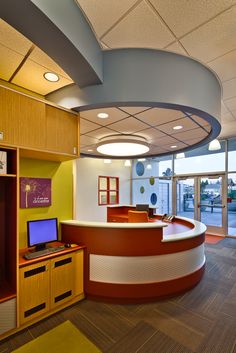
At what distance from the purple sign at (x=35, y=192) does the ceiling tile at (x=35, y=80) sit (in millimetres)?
1298

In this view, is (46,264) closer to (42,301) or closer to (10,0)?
(42,301)

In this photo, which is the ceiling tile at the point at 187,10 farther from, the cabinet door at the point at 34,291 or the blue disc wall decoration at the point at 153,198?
the blue disc wall decoration at the point at 153,198

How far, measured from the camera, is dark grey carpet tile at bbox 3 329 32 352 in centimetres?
189

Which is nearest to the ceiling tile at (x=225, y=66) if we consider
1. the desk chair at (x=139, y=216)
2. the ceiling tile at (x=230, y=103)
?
the ceiling tile at (x=230, y=103)

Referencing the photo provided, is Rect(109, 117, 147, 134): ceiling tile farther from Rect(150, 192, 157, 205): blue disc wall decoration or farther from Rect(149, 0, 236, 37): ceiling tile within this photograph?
Rect(150, 192, 157, 205): blue disc wall decoration

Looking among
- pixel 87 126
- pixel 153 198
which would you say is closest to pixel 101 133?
pixel 87 126

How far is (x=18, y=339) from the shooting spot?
198 centimetres

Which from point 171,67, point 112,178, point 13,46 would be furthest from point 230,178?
point 13,46

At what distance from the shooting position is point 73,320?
88.9 inches

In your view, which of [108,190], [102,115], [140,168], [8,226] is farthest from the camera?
[140,168]

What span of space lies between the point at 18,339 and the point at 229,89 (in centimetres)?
441

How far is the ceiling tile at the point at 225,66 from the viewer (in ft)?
7.40

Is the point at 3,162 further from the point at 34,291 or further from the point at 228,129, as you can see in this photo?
the point at 228,129

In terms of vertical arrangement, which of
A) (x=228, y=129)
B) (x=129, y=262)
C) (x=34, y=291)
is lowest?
(x=34, y=291)
